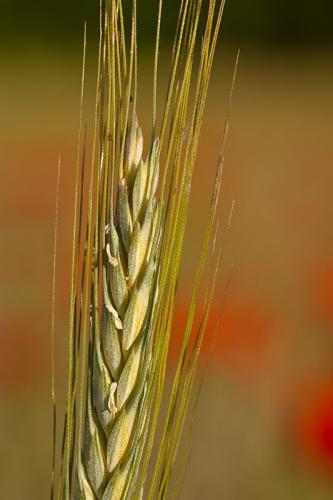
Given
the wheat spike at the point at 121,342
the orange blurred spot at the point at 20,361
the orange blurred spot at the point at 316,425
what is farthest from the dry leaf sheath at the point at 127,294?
the orange blurred spot at the point at 20,361

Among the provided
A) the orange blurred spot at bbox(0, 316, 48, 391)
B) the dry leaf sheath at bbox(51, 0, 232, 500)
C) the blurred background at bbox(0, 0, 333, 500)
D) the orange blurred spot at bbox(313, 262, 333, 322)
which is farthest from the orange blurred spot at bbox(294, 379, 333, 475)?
the dry leaf sheath at bbox(51, 0, 232, 500)

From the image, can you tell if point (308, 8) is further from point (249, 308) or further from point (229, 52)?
point (249, 308)

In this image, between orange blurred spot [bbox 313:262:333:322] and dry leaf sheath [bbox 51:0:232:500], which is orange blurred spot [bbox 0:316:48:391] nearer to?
orange blurred spot [bbox 313:262:333:322]

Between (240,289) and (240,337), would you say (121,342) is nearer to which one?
(240,337)

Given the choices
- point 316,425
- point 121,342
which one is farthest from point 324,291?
point 121,342

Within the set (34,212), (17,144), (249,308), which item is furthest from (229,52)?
(249,308)

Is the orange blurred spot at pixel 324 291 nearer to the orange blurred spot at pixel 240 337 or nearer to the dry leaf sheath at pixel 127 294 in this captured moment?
the orange blurred spot at pixel 240 337

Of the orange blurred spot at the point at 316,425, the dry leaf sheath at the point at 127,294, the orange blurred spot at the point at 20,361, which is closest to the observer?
the dry leaf sheath at the point at 127,294
